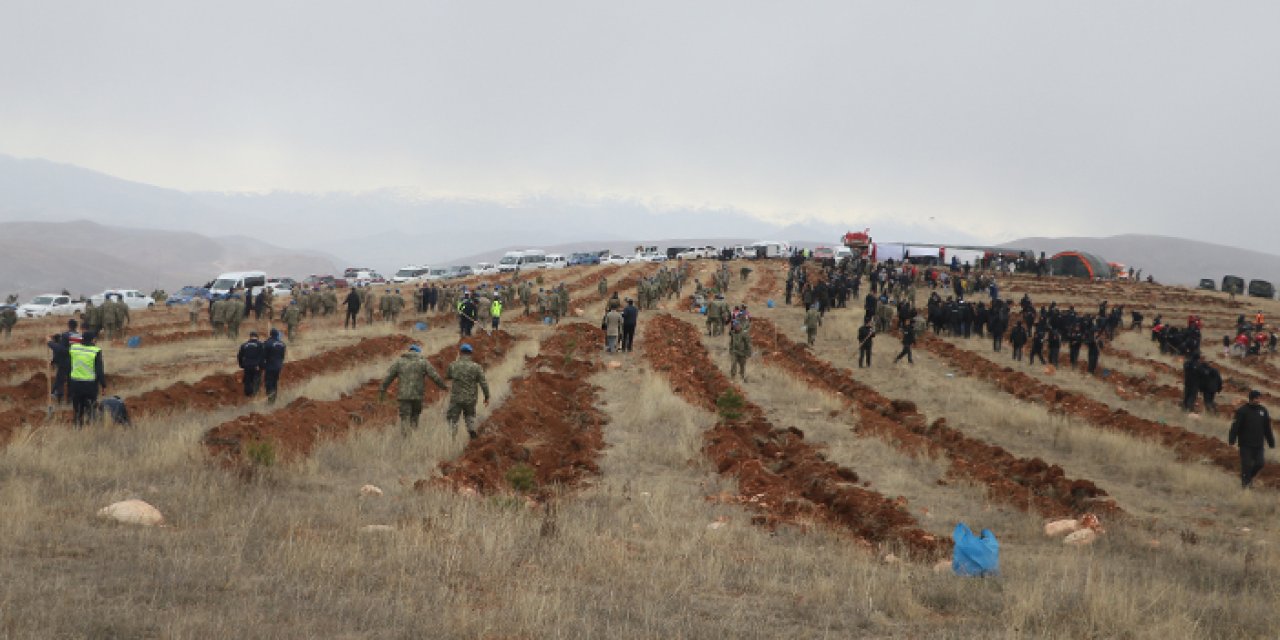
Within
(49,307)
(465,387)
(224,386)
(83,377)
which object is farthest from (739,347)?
(49,307)

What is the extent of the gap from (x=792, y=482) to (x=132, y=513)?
25.3ft

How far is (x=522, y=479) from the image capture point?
10195 mm

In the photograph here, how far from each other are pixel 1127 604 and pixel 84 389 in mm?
12884

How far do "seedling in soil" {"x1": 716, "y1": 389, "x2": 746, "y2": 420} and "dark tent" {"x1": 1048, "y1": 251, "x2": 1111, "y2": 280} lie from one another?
55000 millimetres

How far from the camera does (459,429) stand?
13.8 metres

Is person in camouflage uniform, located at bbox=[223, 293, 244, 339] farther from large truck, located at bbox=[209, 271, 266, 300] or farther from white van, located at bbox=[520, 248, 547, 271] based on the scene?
white van, located at bbox=[520, 248, 547, 271]

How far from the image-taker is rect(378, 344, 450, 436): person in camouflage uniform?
12570 mm

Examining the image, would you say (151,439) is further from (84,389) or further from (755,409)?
(755,409)

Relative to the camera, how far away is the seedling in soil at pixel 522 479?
10.1m

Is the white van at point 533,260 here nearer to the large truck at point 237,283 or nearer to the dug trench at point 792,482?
the large truck at point 237,283

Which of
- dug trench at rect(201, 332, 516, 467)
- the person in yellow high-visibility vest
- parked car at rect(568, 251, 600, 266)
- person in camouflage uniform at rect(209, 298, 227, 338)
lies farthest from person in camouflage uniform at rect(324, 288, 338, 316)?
parked car at rect(568, 251, 600, 266)

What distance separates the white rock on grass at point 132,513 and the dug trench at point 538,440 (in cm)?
272

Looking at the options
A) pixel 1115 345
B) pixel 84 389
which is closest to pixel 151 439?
pixel 84 389

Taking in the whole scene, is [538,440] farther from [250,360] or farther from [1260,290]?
[1260,290]
